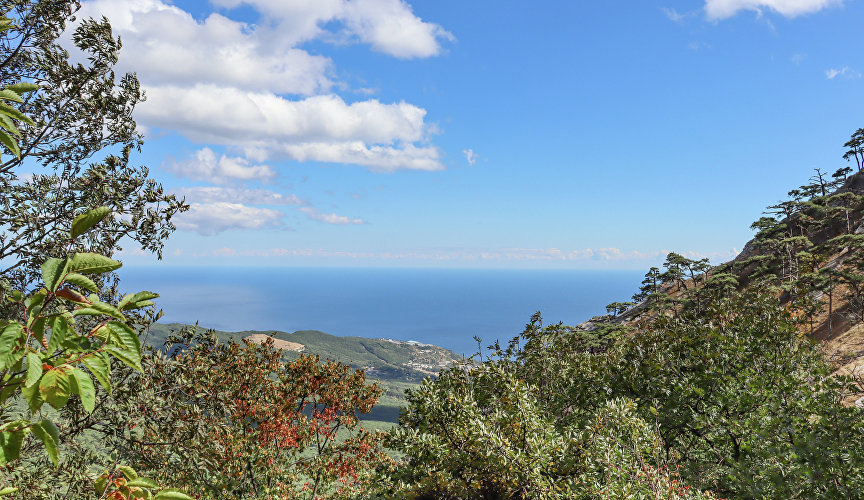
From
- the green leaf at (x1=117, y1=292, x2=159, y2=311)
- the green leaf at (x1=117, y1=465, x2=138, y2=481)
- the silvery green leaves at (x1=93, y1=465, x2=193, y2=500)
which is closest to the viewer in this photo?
the green leaf at (x1=117, y1=292, x2=159, y2=311)

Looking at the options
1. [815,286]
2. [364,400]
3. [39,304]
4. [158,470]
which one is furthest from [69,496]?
[815,286]

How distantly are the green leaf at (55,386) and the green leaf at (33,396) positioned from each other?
0.07 feet

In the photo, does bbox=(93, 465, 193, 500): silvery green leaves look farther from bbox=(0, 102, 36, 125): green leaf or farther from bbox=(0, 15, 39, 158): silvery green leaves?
bbox=(0, 102, 36, 125): green leaf

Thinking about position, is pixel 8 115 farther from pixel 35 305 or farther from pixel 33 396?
pixel 33 396

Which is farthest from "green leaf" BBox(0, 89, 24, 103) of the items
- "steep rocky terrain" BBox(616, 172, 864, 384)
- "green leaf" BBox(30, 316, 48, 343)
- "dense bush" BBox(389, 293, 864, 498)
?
"steep rocky terrain" BBox(616, 172, 864, 384)

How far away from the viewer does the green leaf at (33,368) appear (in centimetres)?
205

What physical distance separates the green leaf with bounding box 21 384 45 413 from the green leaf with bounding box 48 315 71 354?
185mm

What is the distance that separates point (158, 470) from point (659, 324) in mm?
18016

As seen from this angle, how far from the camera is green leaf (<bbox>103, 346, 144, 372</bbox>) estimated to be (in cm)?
237

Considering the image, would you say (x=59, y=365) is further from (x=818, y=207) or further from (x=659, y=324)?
(x=818, y=207)

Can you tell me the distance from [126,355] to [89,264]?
1.77 feet

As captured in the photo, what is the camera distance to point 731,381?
12781mm

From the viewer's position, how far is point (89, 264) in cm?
234

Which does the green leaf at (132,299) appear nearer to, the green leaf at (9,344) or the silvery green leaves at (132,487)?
the green leaf at (9,344)
